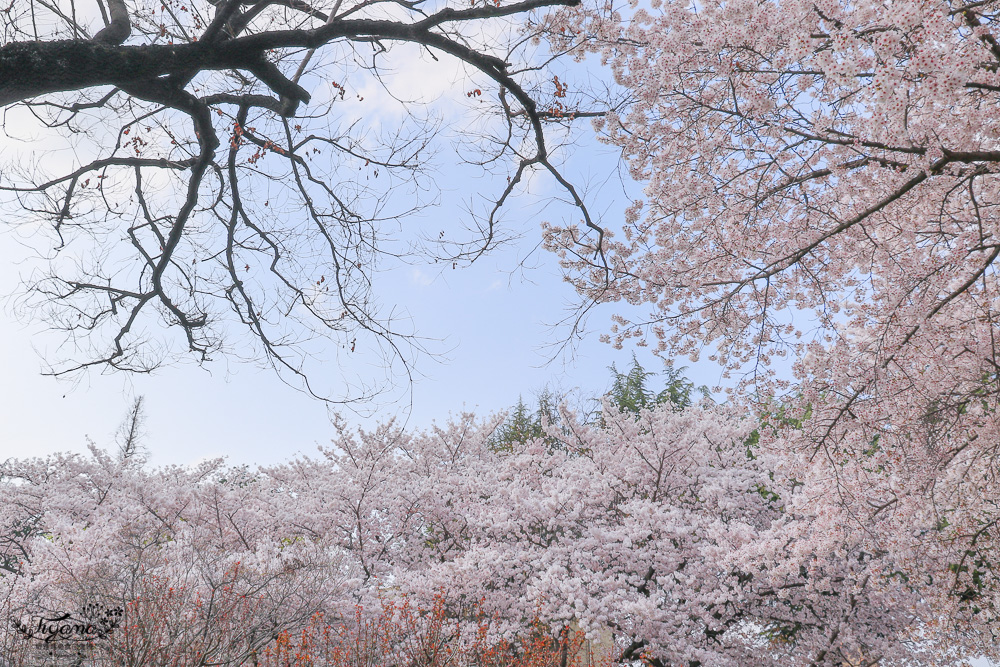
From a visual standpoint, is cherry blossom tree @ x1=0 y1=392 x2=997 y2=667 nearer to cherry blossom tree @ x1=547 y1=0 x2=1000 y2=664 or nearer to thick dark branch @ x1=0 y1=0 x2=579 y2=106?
cherry blossom tree @ x1=547 y1=0 x2=1000 y2=664

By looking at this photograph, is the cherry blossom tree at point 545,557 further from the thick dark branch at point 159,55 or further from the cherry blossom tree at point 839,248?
the thick dark branch at point 159,55

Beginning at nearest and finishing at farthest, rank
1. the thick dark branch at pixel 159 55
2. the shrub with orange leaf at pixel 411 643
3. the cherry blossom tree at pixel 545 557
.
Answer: the thick dark branch at pixel 159 55 → the cherry blossom tree at pixel 545 557 → the shrub with orange leaf at pixel 411 643

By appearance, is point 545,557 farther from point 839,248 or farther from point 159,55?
point 159,55

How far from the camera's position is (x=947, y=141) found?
156 inches

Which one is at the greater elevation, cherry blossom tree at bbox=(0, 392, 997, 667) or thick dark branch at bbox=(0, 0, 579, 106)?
thick dark branch at bbox=(0, 0, 579, 106)

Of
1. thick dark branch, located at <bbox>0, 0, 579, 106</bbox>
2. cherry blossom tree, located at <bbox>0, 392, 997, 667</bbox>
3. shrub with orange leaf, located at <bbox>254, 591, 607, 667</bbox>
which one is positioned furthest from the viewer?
shrub with orange leaf, located at <bbox>254, 591, 607, 667</bbox>

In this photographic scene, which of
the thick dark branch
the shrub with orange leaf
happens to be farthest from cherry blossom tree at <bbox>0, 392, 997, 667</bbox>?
the thick dark branch

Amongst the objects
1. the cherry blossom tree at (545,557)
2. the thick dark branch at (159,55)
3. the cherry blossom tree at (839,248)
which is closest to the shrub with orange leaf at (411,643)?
the cherry blossom tree at (545,557)

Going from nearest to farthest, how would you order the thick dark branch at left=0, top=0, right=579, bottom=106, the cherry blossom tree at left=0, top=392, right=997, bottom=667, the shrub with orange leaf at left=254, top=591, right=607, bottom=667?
the thick dark branch at left=0, top=0, right=579, bottom=106 < the cherry blossom tree at left=0, top=392, right=997, bottom=667 < the shrub with orange leaf at left=254, top=591, right=607, bottom=667

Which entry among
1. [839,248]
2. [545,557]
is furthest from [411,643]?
[839,248]

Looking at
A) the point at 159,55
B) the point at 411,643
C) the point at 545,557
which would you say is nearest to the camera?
the point at 159,55

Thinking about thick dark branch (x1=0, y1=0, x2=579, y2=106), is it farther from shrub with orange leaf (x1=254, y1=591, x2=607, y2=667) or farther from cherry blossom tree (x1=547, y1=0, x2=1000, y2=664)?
shrub with orange leaf (x1=254, y1=591, x2=607, y2=667)

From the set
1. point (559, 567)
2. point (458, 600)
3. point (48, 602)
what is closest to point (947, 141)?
point (559, 567)

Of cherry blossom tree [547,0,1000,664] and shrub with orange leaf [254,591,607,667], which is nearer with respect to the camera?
cherry blossom tree [547,0,1000,664]
